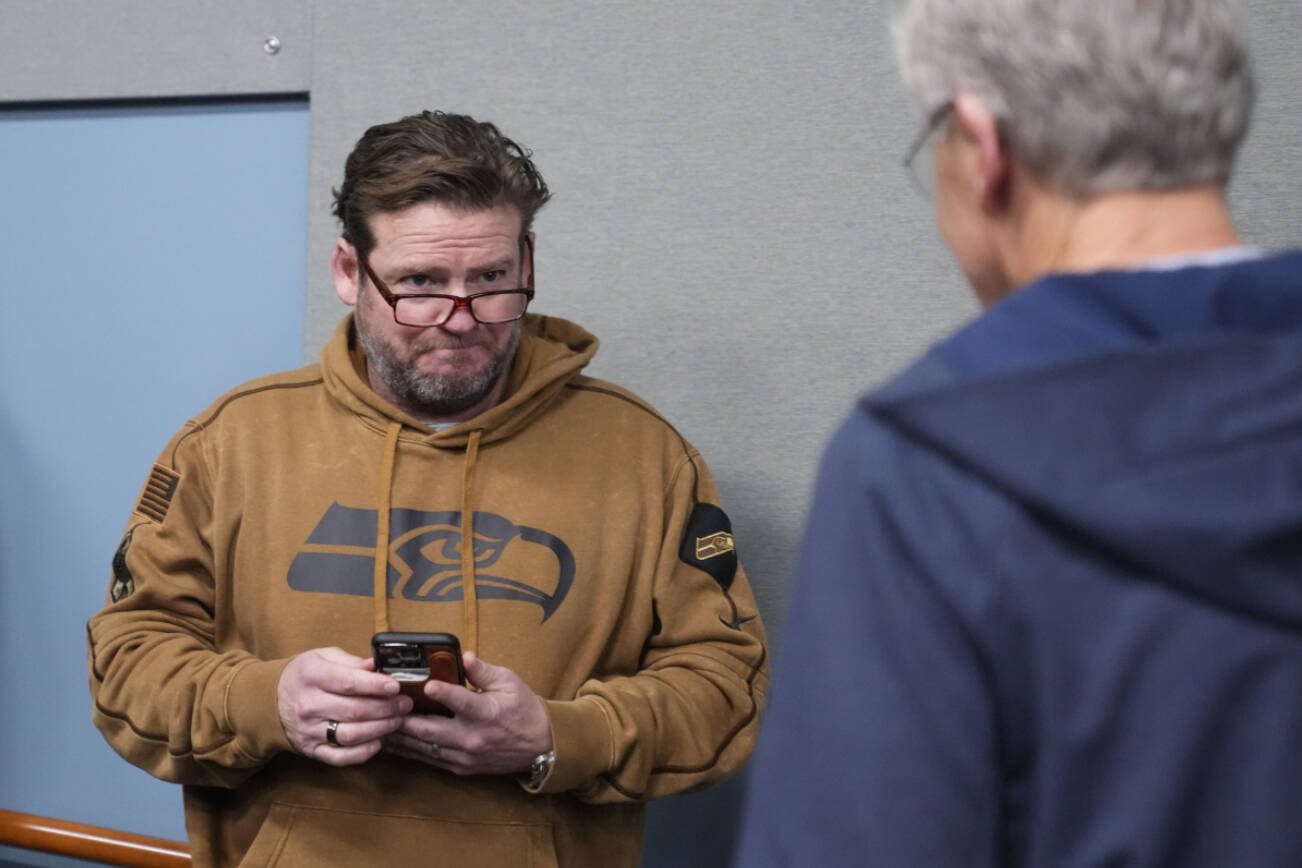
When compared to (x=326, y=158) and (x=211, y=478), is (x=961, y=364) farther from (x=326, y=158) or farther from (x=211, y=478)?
(x=326, y=158)

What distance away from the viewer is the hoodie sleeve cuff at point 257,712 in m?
1.67

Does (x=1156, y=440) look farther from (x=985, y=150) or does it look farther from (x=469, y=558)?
(x=469, y=558)

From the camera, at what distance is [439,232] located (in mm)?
1860

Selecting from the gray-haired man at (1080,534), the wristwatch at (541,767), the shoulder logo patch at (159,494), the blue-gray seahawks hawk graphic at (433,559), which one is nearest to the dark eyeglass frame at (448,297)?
the blue-gray seahawks hawk graphic at (433,559)

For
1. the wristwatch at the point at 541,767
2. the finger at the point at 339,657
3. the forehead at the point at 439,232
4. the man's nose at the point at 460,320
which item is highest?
the forehead at the point at 439,232

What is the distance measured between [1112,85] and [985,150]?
0.08 metres

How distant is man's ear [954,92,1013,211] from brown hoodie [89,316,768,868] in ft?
3.31

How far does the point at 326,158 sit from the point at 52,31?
0.70 m

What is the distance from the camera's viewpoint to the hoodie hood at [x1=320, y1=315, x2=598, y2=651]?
181 cm

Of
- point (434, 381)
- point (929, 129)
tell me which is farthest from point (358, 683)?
point (929, 129)

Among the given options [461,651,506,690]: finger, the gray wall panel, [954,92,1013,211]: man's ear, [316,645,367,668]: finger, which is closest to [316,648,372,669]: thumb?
[316,645,367,668]: finger

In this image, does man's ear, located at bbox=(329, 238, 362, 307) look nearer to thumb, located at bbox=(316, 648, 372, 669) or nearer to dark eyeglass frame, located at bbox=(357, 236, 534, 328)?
dark eyeglass frame, located at bbox=(357, 236, 534, 328)

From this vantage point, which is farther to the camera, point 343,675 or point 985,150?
point 343,675

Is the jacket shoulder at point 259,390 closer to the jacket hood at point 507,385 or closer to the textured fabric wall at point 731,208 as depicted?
the jacket hood at point 507,385
